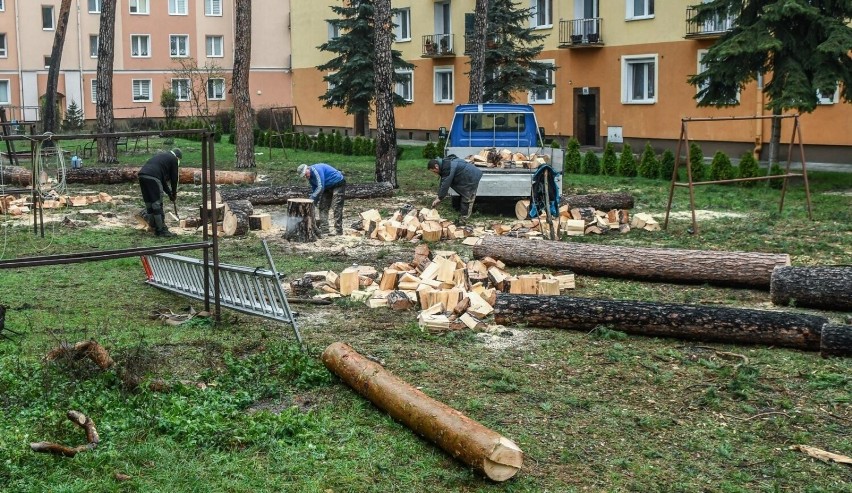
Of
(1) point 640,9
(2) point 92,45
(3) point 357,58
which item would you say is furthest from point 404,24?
(2) point 92,45

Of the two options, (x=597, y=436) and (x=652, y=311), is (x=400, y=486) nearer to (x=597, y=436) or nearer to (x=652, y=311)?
(x=597, y=436)

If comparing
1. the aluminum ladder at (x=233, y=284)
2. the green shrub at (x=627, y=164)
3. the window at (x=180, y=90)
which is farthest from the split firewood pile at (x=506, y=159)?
the window at (x=180, y=90)

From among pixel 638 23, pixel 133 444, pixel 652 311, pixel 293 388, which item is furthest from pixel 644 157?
pixel 133 444

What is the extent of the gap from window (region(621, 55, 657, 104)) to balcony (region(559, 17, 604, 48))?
133 cm

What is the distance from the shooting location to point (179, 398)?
7.12 m

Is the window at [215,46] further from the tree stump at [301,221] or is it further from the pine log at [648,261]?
the pine log at [648,261]

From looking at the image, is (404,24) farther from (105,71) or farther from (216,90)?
(105,71)

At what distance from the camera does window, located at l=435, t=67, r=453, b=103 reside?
1636 inches

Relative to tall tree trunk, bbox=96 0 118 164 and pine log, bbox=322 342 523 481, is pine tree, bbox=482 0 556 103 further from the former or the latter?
pine log, bbox=322 342 523 481

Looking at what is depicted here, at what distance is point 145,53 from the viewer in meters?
54.6

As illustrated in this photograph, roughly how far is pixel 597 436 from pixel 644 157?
20043mm

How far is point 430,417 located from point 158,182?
10.5 meters

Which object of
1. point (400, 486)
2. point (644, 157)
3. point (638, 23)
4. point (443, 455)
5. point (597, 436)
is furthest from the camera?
point (638, 23)

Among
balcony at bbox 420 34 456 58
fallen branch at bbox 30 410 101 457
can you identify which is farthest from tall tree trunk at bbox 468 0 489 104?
fallen branch at bbox 30 410 101 457
